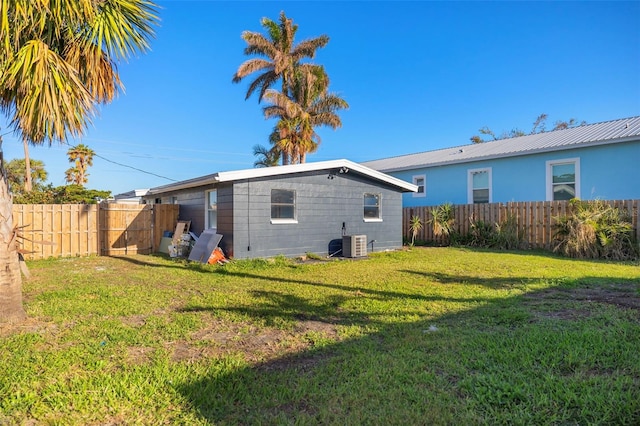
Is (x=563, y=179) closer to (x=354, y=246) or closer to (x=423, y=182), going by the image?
(x=423, y=182)

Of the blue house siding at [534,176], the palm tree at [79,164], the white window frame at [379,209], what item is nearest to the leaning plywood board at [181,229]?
the white window frame at [379,209]

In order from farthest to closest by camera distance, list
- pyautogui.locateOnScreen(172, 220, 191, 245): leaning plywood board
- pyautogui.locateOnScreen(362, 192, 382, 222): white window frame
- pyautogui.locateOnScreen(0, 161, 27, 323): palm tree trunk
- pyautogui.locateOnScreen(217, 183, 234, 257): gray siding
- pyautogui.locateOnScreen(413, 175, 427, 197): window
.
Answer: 1. pyautogui.locateOnScreen(413, 175, 427, 197): window
2. pyautogui.locateOnScreen(362, 192, 382, 222): white window frame
3. pyautogui.locateOnScreen(172, 220, 191, 245): leaning plywood board
4. pyautogui.locateOnScreen(217, 183, 234, 257): gray siding
5. pyautogui.locateOnScreen(0, 161, 27, 323): palm tree trunk

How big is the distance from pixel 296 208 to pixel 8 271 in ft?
24.5

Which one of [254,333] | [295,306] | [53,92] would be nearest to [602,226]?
[295,306]

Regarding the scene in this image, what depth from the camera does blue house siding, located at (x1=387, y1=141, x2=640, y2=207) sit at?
1237cm

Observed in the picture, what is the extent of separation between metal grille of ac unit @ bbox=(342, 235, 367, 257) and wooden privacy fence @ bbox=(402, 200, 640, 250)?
17.1 ft

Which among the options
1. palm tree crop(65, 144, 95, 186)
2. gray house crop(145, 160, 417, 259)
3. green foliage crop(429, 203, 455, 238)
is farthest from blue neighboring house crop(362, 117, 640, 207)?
palm tree crop(65, 144, 95, 186)

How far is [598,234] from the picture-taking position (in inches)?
404

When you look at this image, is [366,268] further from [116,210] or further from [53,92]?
[116,210]

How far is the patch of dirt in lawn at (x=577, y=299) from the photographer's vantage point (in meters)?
4.71

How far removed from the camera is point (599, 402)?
2486mm

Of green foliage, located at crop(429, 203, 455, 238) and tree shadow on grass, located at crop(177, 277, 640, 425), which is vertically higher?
green foliage, located at crop(429, 203, 455, 238)

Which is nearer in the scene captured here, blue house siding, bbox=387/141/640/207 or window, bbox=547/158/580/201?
blue house siding, bbox=387/141/640/207

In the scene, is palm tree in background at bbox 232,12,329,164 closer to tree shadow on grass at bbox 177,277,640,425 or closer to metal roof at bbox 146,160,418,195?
metal roof at bbox 146,160,418,195
